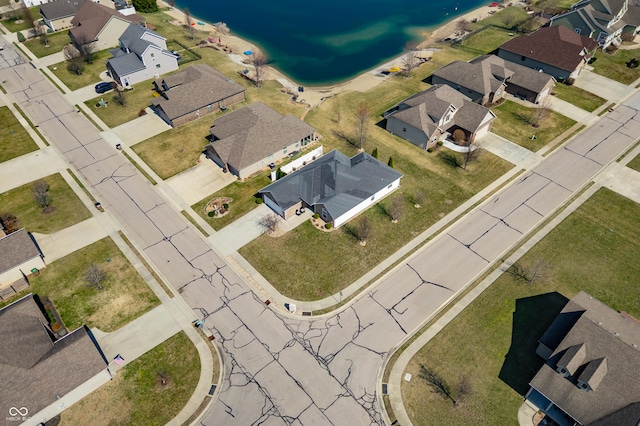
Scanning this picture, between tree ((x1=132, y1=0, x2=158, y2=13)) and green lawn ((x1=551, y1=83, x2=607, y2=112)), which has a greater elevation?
tree ((x1=132, y1=0, x2=158, y2=13))

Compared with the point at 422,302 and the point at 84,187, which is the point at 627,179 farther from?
the point at 84,187

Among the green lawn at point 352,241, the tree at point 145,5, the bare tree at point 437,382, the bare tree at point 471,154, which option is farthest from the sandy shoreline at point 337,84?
the bare tree at point 437,382

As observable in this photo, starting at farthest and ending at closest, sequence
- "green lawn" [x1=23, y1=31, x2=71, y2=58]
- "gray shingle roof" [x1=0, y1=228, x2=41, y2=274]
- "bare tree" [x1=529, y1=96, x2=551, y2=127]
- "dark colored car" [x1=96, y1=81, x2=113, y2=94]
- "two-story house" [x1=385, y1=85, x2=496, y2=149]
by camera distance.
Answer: "green lawn" [x1=23, y1=31, x2=71, y2=58] → "dark colored car" [x1=96, y1=81, x2=113, y2=94] → "bare tree" [x1=529, y1=96, x2=551, y2=127] → "two-story house" [x1=385, y1=85, x2=496, y2=149] → "gray shingle roof" [x1=0, y1=228, x2=41, y2=274]

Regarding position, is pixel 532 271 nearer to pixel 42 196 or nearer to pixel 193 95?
pixel 193 95

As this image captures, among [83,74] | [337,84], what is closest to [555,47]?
[337,84]

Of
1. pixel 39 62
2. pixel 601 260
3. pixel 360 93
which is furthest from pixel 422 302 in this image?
pixel 39 62

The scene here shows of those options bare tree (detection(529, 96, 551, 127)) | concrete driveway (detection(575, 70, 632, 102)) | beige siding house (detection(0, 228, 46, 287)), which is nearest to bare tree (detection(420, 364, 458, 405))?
beige siding house (detection(0, 228, 46, 287))

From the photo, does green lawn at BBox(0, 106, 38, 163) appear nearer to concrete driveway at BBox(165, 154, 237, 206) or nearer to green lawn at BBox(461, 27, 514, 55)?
concrete driveway at BBox(165, 154, 237, 206)
